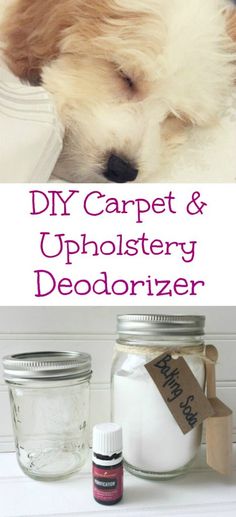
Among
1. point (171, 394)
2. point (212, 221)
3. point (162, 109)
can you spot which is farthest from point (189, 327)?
point (162, 109)

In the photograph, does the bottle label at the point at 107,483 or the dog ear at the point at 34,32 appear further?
the dog ear at the point at 34,32

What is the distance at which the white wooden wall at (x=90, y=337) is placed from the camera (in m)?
0.82

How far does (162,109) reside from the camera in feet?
2.52

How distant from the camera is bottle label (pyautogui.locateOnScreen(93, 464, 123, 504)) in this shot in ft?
2.06

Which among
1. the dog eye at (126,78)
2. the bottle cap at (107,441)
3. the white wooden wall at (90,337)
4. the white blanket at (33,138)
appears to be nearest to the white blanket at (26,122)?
the white blanket at (33,138)

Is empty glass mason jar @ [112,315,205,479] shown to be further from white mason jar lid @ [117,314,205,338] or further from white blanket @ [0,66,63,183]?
white blanket @ [0,66,63,183]

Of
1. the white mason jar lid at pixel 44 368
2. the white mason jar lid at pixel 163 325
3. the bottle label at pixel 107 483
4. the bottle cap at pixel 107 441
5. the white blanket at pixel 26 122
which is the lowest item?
the bottle label at pixel 107 483

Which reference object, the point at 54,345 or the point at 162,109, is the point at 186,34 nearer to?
the point at 162,109

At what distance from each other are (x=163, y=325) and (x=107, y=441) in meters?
0.16

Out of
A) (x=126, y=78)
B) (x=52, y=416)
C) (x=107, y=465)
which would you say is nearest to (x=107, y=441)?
(x=107, y=465)

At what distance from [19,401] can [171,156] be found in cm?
41

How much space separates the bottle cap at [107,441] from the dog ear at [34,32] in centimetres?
48

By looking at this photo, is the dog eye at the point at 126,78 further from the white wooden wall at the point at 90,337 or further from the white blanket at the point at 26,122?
the white wooden wall at the point at 90,337

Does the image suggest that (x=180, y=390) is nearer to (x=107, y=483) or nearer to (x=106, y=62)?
(x=107, y=483)
